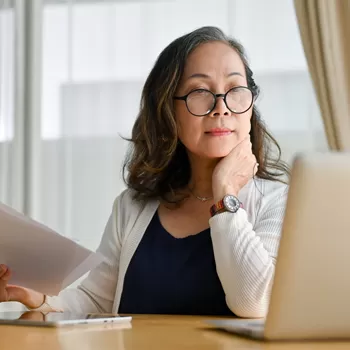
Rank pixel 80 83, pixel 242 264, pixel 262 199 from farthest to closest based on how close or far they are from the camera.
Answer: pixel 80 83 → pixel 262 199 → pixel 242 264

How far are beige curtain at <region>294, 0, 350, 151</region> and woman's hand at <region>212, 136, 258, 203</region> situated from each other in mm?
1176

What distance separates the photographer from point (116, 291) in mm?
1966

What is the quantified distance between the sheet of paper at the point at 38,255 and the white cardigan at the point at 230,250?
176 mm

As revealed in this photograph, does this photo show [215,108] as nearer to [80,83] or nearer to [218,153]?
[218,153]

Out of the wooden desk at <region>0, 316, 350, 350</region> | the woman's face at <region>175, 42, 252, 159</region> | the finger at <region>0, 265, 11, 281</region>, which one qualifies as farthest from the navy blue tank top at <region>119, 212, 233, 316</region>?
the wooden desk at <region>0, 316, 350, 350</region>

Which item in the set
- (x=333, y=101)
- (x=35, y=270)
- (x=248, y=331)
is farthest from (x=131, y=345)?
(x=333, y=101)

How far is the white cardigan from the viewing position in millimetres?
1665

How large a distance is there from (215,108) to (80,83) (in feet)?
5.55

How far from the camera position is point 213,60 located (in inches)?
80.0

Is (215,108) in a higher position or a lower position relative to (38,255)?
higher

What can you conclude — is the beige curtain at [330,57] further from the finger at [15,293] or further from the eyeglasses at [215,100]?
the finger at [15,293]

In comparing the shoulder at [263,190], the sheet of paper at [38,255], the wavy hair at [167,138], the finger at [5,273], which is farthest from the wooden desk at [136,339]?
the wavy hair at [167,138]

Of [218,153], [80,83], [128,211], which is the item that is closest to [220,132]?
[218,153]

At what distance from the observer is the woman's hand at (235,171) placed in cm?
184
